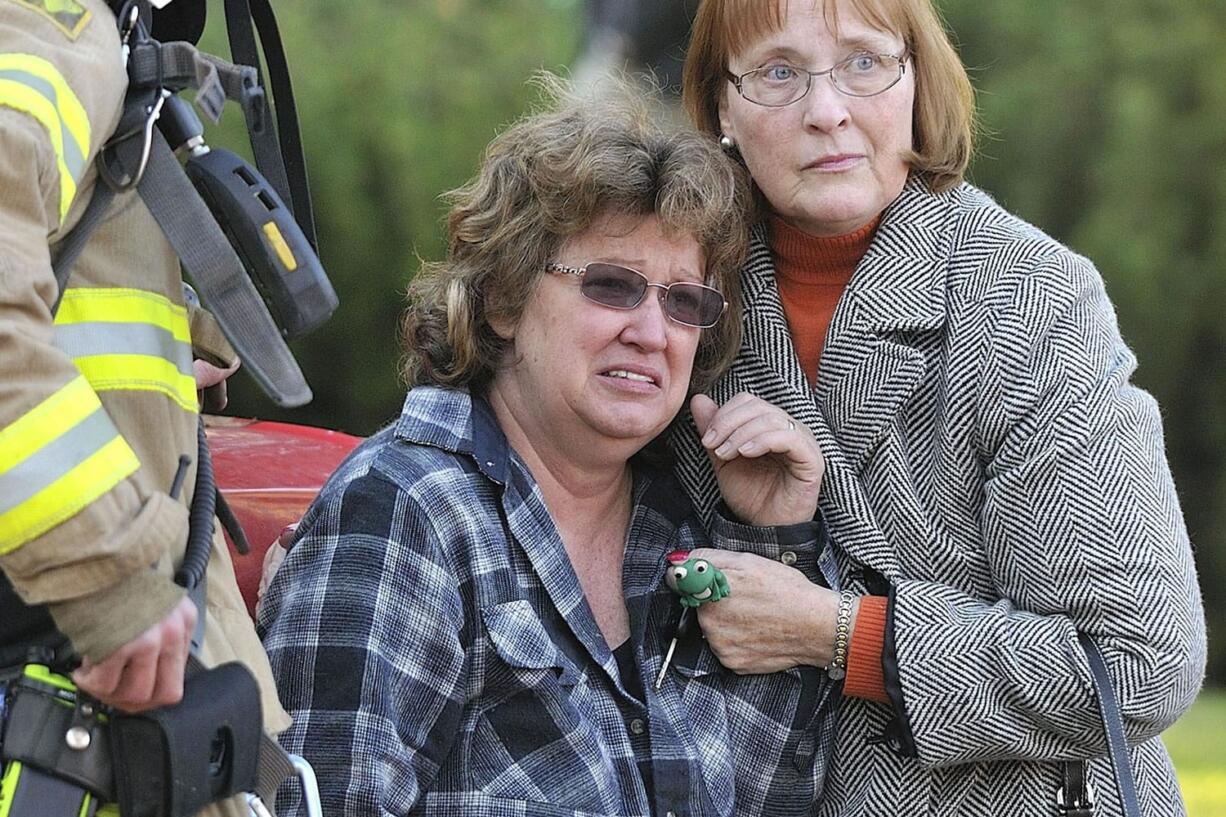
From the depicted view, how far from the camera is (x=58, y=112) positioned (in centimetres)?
189

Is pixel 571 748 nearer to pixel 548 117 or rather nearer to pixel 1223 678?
pixel 548 117

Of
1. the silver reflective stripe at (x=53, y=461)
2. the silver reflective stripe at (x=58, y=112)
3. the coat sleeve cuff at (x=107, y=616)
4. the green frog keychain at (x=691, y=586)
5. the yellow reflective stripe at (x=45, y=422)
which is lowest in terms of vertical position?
the green frog keychain at (x=691, y=586)

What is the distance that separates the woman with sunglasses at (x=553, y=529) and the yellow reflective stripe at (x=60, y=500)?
2.93ft

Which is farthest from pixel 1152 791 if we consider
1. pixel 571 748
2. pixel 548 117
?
pixel 548 117

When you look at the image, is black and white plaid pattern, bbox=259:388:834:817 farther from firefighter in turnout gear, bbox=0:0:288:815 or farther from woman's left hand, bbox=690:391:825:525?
firefighter in turnout gear, bbox=0:0:288:815

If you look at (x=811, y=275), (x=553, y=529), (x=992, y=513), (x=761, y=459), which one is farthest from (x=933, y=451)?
(x=553, y=529)

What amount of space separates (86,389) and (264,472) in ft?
4.85

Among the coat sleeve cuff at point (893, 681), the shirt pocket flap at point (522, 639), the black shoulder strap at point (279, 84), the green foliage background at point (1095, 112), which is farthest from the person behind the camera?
the green foliage background at point (1095, 112)

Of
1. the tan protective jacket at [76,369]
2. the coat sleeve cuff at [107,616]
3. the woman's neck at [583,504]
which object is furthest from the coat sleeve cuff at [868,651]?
the coat sleeve cuff at [107,616]

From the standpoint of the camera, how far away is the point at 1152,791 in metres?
2.97

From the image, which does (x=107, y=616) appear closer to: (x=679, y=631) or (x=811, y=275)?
(x=679, y=631)

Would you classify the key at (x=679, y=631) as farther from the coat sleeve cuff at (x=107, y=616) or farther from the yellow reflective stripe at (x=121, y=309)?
the coat sleeve cuff at (x=107, y=616)

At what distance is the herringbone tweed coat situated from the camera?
2.81 meters

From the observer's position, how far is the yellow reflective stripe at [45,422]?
70.5 inches
